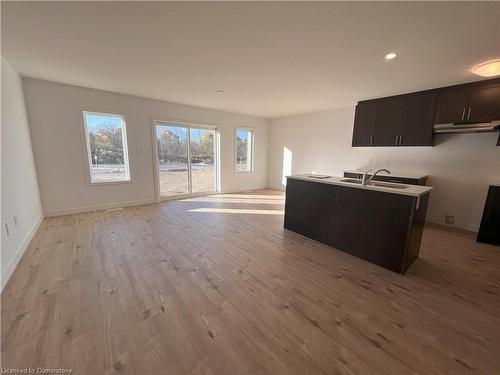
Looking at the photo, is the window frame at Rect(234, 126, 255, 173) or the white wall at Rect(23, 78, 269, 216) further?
the window frame at Rect(234, 126, 255, 173)

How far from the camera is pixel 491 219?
115 inches

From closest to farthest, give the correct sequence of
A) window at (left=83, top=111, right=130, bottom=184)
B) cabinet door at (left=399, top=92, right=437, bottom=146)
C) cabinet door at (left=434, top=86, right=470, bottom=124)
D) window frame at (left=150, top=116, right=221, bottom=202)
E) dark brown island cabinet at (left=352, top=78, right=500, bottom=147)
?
1. dark brown island cabinet at (left=352, top=78, right=500, bottom=147)
2. cabinet door at (left=434, top=86, right=470, bottom=124)
3. cabinet door at (left=399, top=92, right=437, bottom=146)
4. window at (left=83, top=111, right=130, bottom=184)
5. window frame at (left=150, top=116, right=221, bottom=202)

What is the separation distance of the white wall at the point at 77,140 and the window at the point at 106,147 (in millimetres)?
135

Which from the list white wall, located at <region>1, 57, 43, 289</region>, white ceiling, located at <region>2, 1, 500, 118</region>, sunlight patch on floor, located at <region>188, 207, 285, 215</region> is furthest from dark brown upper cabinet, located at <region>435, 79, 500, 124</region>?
white wall, located at <region>1, 57, 43, 289</region>

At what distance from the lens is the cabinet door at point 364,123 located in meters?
4.14

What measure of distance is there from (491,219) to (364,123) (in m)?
2.54

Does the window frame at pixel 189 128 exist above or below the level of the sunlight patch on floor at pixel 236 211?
above

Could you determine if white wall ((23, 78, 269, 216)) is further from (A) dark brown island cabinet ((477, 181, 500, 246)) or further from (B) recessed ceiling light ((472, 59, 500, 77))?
(A) dark brown island cabinet ((477, 181, 500, 246))

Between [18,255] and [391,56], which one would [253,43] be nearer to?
[391,56]

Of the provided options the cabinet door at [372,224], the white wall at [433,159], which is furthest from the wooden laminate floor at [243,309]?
the white wall at [433,159]

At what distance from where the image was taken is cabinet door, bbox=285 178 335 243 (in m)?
2.79

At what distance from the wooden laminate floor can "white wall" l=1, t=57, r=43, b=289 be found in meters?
0.19

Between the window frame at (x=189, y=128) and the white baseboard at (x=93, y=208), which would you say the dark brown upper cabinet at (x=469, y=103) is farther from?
the white baseboard at (x=93, y=208)

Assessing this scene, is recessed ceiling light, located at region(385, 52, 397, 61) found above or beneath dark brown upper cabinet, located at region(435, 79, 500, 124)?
above
